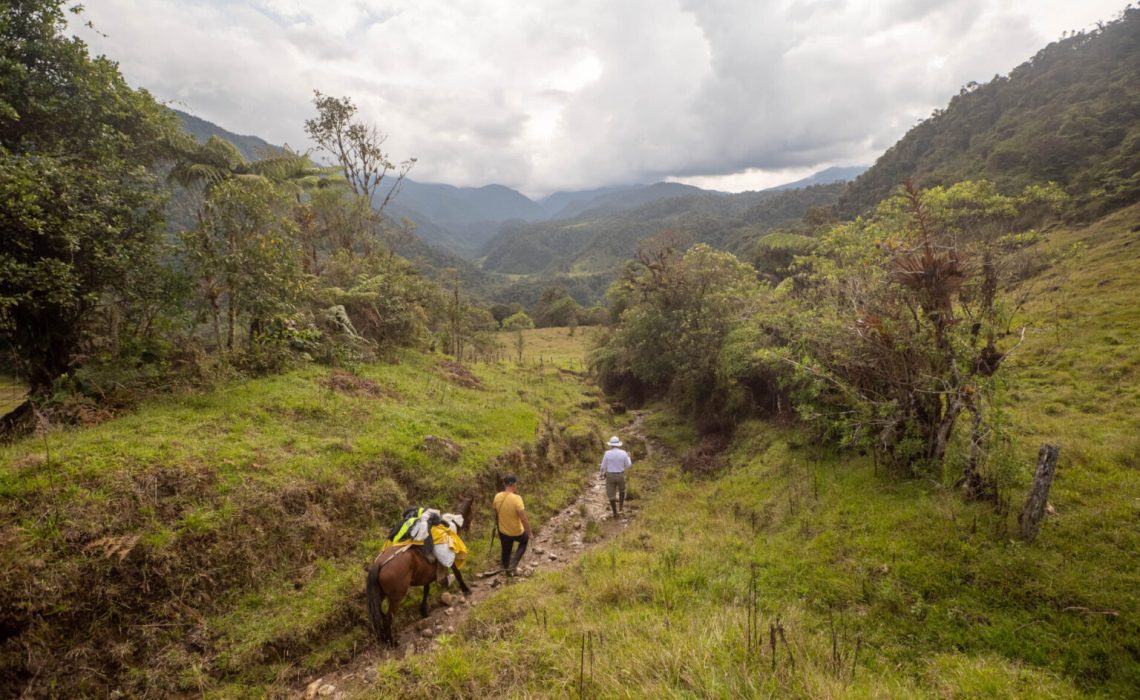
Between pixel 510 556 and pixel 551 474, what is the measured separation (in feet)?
18.9

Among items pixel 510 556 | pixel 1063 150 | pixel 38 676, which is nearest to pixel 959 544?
pixel 510 556

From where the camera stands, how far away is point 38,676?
536cm

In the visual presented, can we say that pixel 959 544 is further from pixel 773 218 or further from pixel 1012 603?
pixel 773 218

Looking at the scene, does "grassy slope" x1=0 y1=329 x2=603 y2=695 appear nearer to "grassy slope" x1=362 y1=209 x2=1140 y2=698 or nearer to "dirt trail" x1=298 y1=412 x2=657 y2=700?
"dirt trail" x1=298 y1=412 x2=657 y2=700

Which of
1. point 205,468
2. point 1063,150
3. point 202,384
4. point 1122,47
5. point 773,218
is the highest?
point 1122,47

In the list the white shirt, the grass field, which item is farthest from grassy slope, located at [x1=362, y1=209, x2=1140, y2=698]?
the grass field

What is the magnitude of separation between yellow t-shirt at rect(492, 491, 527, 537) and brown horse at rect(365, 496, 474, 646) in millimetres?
1739

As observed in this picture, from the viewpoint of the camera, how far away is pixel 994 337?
26.4ft

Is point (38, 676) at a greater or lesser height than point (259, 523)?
lesser

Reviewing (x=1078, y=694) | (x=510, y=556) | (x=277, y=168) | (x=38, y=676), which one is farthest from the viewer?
(x=277, y=168)

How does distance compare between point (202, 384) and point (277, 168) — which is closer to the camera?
point (202, 384)

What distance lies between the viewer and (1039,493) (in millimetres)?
6352

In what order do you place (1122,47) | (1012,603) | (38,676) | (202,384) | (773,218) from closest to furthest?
1. (38,676)
2. (1012,603)
3. (202,384)
4. (1122,47)
5. (773,218)

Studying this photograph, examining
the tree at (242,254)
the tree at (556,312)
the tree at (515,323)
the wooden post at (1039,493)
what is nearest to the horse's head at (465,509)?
the tree at (242,254)
